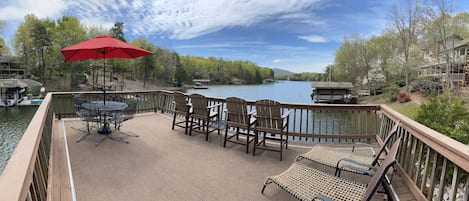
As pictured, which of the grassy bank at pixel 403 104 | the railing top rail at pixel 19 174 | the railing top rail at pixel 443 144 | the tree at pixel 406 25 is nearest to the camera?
the railing top rail at pixel 19 174

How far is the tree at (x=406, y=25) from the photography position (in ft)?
77.2

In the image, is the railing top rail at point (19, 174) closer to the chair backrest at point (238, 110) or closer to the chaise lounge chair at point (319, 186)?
the chaise lounge chair at point (319, 186)

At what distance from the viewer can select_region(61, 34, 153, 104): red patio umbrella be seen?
14.4 ft

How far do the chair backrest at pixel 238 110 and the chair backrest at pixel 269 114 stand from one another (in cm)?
27

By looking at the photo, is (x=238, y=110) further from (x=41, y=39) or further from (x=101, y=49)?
(x=41, y=39)

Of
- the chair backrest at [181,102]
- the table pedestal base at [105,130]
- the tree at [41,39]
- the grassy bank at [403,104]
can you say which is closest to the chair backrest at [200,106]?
the chair backrest at [181,102]

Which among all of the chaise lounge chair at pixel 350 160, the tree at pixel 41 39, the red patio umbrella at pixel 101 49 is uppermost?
the tree at pixel 41 39

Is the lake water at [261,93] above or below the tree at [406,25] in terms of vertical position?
below

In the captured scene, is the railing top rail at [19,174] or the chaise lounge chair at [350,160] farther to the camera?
the chaise lounge chair at [350,160]

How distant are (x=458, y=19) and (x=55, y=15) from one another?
5388 centimetres

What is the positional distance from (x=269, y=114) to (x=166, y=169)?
72.8 inches

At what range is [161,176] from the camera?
10.4 feet

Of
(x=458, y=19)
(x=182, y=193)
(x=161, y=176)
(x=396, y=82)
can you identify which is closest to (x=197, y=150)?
(x=161, y=176)

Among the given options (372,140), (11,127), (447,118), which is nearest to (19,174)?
(372,140)
